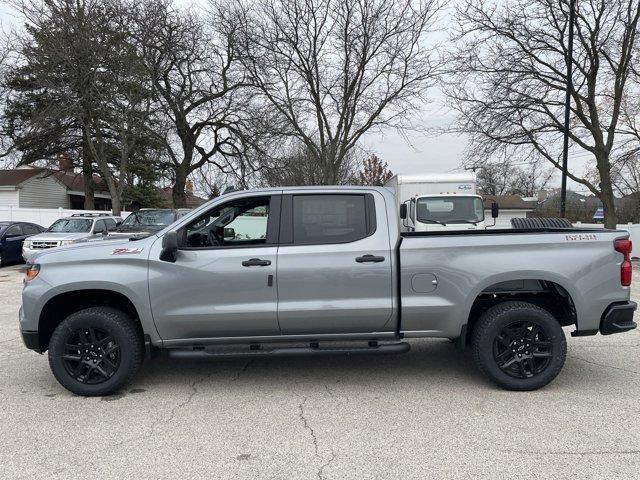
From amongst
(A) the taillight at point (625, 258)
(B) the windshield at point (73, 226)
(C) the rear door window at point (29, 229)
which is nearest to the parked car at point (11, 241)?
(C) the rear door window at point (29, 229)

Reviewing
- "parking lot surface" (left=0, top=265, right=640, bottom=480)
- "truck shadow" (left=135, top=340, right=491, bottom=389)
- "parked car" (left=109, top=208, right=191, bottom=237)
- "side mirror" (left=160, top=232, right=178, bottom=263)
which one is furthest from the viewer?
"parked car" (left=109, top=208, right=191, bottom=237)

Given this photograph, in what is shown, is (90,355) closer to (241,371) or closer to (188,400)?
(188,400)

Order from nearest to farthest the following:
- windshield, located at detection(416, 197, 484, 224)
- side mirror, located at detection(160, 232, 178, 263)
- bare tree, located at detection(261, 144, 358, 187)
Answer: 1. side mirror, located at detection(160, 232, 178, 263)
2. windshield, located at detection(416, 197, 484, 224)
3. bare tree, located at detection(261, 144, 358, 187)

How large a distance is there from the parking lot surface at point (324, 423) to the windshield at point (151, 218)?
9950mm

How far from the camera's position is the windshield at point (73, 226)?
15773 millimetres

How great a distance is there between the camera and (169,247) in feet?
14.4

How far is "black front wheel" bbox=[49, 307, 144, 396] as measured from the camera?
15.0 ft

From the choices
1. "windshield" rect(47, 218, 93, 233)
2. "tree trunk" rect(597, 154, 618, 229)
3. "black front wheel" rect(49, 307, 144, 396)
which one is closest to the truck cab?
"black front wheel" rect(49, 307, 144, 396)

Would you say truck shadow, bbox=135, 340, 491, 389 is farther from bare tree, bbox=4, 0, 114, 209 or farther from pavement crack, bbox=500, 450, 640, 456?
bare tree, bbox=4, 0, 114, 209

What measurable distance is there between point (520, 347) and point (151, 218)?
13200 millimetres

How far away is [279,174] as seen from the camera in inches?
1001

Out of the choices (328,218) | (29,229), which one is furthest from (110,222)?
(328,218)

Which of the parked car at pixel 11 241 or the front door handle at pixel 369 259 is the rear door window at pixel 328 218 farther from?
the parked car at pixel 11 241

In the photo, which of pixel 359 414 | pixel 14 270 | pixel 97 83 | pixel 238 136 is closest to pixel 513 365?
pixel 359 414
